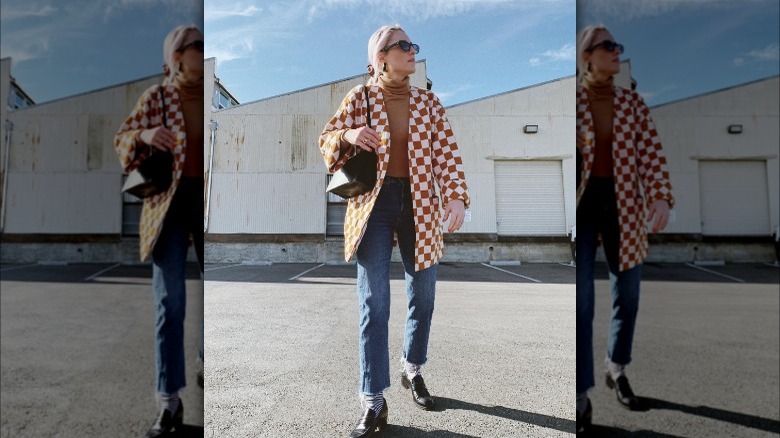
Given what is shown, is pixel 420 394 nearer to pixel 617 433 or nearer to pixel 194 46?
pixel 617 433

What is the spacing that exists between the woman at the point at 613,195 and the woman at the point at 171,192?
98 cm

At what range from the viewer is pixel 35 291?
1119 mm

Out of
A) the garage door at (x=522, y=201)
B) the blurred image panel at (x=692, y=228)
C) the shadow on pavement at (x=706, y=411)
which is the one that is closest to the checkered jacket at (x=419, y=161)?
the garage door at (x=522, y=201)

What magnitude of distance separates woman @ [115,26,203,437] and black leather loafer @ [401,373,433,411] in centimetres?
75

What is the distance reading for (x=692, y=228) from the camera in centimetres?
105

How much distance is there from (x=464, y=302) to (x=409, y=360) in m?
0.32

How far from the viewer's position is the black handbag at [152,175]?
1.16m

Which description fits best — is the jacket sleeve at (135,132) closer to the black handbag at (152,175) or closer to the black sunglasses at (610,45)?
the black handbag at (152,175)

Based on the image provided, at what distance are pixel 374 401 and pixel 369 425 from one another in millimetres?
75

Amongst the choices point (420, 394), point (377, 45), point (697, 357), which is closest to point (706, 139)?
point (697, 357)

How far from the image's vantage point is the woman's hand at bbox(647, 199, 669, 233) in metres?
1.03

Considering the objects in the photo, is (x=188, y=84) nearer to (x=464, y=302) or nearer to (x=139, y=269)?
(x=139, y=269)

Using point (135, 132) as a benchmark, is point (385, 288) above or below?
below

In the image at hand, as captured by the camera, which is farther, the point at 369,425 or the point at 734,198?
the point at 369,425
